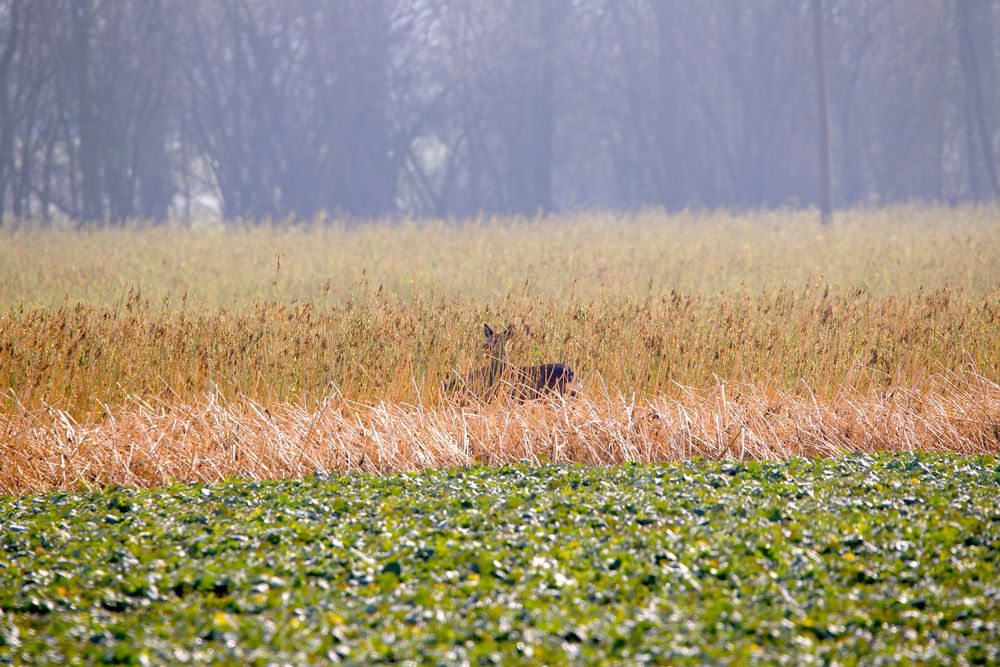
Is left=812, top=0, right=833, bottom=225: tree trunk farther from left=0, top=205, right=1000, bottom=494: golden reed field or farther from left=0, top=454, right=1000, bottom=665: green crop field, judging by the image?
left=0, top=454, right=1000, bottom=665: green crop field

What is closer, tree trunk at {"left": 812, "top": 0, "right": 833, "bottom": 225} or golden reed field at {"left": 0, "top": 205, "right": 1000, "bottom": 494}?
golden reed field at {"left": 0, "top": 205, "right": 1000, "bottom": 494}

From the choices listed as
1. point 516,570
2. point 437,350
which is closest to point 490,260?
point 437,350

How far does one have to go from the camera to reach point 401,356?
6270 mm

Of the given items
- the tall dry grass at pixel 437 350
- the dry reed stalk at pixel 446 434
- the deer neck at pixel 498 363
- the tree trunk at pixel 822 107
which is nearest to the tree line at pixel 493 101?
the tree trunk at pixel 822 107

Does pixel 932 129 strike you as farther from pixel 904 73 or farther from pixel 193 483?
pixel 193 483

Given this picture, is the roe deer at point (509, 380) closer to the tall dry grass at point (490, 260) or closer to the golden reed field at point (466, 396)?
the golden reed field at point (466, 396)

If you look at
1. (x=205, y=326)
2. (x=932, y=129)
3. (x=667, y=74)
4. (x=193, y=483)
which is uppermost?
(x=667, y=74)

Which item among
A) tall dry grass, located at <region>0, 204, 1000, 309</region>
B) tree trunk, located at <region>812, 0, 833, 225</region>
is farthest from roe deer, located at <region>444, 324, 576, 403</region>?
tree trunk, located at <region>812, 0, 833, 225</region>

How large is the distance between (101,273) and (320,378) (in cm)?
624

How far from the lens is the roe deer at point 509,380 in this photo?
5.87 metres

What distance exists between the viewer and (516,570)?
331 centimetres

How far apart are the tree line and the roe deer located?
67.5 feet

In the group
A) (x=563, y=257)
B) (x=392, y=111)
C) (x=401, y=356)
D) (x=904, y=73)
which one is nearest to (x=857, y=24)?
(x=904, y=73)

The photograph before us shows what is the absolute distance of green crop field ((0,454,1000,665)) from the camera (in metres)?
2.76
